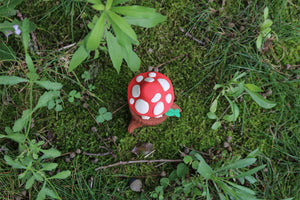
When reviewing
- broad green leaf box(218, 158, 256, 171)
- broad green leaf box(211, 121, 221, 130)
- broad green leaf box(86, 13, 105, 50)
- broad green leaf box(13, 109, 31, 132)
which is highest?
broad green leaf box(86, 13, 105, 50)

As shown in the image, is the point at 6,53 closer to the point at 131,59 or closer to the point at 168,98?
the point at 131,59

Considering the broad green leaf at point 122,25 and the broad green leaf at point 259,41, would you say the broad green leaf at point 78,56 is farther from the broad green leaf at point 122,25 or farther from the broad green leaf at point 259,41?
the broad green leaf at point 259,41

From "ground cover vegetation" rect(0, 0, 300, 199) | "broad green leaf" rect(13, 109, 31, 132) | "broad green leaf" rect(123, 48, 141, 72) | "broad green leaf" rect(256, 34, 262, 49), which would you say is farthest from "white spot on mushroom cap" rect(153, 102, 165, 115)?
"broad green leaf" rect(256, 34, 262, 49)

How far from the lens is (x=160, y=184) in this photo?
2502mm

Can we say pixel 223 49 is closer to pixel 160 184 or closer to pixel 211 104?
pixel 211 104

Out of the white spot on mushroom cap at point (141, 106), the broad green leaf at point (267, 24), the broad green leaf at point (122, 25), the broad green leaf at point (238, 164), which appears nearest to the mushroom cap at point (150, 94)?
the white spot on mushroom cap at point (141, 106)

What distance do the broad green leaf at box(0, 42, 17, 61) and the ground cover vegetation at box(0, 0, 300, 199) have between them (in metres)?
0.01

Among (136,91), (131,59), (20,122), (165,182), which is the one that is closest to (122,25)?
(131,59)

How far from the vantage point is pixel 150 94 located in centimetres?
189

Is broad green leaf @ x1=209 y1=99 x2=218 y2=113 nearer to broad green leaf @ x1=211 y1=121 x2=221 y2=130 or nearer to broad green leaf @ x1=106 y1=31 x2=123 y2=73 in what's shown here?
broad green leaf @ x1=211 y1=121 x2=221 y2=130

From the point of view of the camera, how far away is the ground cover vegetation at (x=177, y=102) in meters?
2.42

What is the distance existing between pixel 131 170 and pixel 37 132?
1036 millimetres

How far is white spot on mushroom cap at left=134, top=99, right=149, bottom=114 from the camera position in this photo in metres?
1.92

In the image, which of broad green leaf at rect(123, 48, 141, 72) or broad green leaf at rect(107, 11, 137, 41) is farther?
broad green leaf at rect(123, 48, 141, 72)
